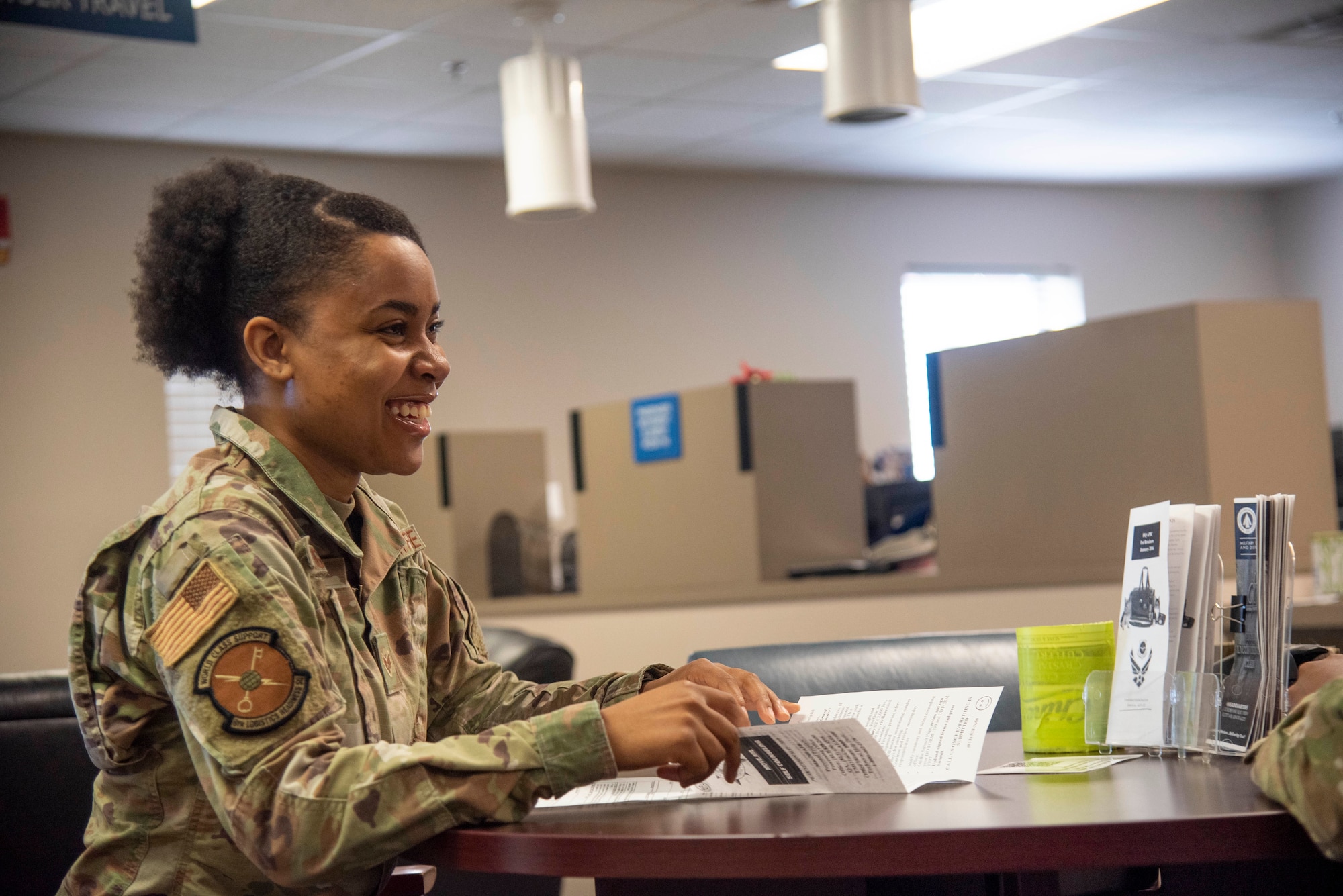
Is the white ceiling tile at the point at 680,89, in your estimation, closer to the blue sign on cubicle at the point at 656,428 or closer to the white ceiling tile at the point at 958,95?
the white ceiling tile at the point at 958,95

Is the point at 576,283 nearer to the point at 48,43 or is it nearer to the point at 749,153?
the point at 749,153

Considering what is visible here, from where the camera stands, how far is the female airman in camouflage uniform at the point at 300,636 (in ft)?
3.54

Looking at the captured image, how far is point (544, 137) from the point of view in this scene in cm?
454

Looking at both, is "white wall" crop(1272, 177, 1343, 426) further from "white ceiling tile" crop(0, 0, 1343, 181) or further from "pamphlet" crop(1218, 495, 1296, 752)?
"pamphlet" crop(1218, 495, 1296, 752)

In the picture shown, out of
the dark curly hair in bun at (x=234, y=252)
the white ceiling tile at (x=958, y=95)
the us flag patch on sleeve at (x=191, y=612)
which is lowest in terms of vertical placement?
the us flag patch on sleeve at (x=191, y=612)

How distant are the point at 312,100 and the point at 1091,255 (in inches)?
183

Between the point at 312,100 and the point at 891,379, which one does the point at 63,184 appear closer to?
the point at 312,100

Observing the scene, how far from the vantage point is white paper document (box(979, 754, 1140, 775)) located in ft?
4.05

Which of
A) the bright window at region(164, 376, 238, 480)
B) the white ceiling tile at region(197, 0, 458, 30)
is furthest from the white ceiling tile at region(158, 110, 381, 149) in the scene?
the white ceiling tile at region(197, 0, 458, 30)

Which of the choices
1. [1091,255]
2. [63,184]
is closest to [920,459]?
[1091,255]

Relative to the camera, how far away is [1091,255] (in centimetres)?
827

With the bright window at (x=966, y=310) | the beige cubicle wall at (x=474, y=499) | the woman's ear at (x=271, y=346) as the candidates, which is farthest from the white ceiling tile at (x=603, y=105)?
the woman's ear at (x=271, y=346)

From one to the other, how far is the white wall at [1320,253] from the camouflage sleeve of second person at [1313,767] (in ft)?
25.5

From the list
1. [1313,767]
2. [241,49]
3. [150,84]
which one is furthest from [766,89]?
[1313,767]
